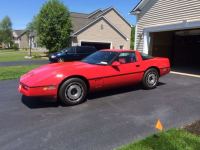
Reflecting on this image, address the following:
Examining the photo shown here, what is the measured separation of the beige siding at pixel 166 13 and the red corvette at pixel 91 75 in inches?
174

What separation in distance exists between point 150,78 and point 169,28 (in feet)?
Result: 18.0

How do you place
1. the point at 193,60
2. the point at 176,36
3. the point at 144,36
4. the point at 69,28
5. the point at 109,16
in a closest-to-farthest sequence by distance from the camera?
the point at 144,36 < the point at 176,36 < the point at 193,60 < the point at 69,28 < the point at 109,16

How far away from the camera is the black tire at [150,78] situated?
7.52 metres

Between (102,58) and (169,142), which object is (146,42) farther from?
(169,142)

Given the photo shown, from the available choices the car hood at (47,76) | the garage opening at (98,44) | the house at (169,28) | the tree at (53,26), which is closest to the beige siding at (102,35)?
the garage opening at (98,44)

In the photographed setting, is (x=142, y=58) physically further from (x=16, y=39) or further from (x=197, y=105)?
(x=16, y=39)

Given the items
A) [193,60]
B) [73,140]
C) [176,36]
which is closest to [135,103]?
[73,140]

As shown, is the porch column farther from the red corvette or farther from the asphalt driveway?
the asphalt driveway

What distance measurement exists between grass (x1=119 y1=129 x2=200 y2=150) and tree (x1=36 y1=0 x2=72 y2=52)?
2406 cm

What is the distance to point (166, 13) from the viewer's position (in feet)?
40.6

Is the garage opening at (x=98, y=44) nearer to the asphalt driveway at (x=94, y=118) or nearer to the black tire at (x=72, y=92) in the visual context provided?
the asphalt driveway at (x=94, y=118)

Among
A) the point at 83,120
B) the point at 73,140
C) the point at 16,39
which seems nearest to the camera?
the point at 73,140

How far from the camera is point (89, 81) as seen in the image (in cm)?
623

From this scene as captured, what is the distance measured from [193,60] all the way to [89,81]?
14855 mm
